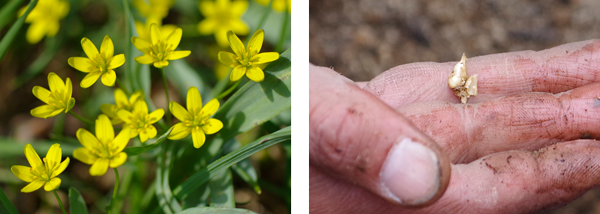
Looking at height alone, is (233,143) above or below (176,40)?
below

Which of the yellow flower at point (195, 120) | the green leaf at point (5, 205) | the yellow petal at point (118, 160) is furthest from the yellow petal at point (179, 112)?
the green leaf at point (5, 205)

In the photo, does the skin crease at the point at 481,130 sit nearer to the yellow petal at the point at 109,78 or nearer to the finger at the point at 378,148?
the finger at the point at 378,148

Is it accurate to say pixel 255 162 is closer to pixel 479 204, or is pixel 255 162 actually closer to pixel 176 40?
pixel 176 40

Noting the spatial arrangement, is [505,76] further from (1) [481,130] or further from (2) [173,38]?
(2) [173,38]

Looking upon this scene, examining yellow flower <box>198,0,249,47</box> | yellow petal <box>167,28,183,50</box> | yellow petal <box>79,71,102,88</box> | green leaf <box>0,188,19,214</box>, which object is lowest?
green leaf <box>0,188,19,214</box>

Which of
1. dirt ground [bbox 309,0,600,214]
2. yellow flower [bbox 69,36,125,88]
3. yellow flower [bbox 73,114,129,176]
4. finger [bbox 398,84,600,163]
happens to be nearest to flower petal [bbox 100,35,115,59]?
yellow flower [bbox 69,36,125,88]

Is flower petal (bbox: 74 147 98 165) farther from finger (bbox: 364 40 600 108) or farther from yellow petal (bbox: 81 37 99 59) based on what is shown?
finger (bbox: 364 40 600 108)

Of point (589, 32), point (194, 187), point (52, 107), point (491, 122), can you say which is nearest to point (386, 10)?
point (491, 122)
